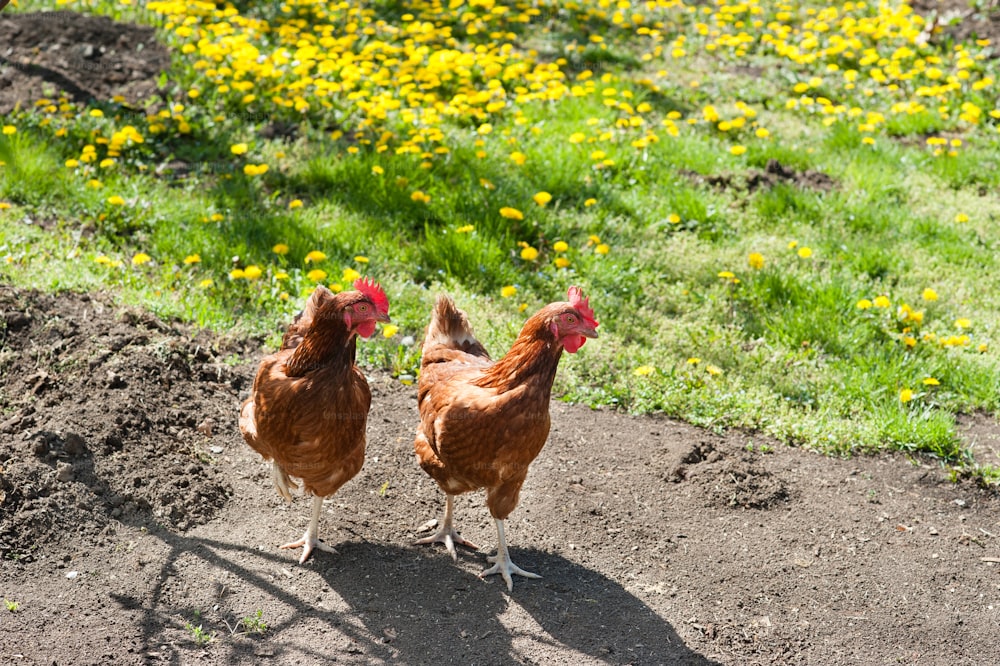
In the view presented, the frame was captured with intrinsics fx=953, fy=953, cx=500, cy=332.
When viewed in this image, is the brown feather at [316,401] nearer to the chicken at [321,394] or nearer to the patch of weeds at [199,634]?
the chicken at [321,394]

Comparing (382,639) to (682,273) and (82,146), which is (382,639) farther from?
(82,146)

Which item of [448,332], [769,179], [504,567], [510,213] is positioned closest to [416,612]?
[504,567]

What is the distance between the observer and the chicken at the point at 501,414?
3.85 m

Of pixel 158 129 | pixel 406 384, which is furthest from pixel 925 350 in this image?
pixel 158 129

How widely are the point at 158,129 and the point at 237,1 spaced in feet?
11.0

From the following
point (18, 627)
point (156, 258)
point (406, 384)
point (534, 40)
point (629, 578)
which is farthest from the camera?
point (534, 40)

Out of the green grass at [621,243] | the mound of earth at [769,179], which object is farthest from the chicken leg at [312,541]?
the mound of earth at [769,179]

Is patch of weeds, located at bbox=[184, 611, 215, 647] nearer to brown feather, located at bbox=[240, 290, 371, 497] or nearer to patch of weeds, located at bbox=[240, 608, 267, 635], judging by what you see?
patch of weeds, located at bbox=[240, 608, 267, 635]

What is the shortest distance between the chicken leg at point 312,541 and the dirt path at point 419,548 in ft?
0.16

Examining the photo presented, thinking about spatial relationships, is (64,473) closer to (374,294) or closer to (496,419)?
(374,294)

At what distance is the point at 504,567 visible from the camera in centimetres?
420

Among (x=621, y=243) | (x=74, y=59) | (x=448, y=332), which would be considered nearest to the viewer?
(x=448, y=332)

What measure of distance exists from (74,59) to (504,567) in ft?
22.3

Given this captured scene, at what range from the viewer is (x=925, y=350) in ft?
19.5
